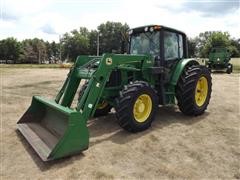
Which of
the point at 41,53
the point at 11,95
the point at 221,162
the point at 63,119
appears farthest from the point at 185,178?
the point at 41,53

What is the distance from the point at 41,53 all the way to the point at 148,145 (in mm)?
76707

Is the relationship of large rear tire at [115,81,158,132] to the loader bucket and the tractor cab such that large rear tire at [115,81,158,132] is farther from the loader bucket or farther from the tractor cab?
the tractor cab

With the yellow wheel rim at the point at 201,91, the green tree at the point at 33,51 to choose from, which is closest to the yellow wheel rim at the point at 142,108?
the yellow wheel rim at the point at 201,91

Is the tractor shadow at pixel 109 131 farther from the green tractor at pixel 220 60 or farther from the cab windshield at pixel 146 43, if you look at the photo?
the green tractor at pixel 220 60

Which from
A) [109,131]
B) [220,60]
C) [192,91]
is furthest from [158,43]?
[220,60]

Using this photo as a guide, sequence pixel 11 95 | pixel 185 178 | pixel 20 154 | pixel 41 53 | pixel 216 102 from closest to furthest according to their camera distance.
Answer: pixel 185 178 → pixel 20 154 → pixel 216 102 → pixel 11 95 → pixel 41 53

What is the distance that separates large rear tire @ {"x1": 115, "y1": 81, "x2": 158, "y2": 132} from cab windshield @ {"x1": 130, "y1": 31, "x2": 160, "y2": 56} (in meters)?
1.39

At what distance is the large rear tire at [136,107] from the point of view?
5.21 meters

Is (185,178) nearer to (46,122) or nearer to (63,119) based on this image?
(63,119)

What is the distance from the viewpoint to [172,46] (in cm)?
700

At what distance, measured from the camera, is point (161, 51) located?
6.53 metres

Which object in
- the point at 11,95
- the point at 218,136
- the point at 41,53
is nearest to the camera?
the point at 218,136

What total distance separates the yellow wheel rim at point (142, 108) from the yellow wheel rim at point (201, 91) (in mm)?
1885

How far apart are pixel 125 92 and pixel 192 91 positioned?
77.9 inches
